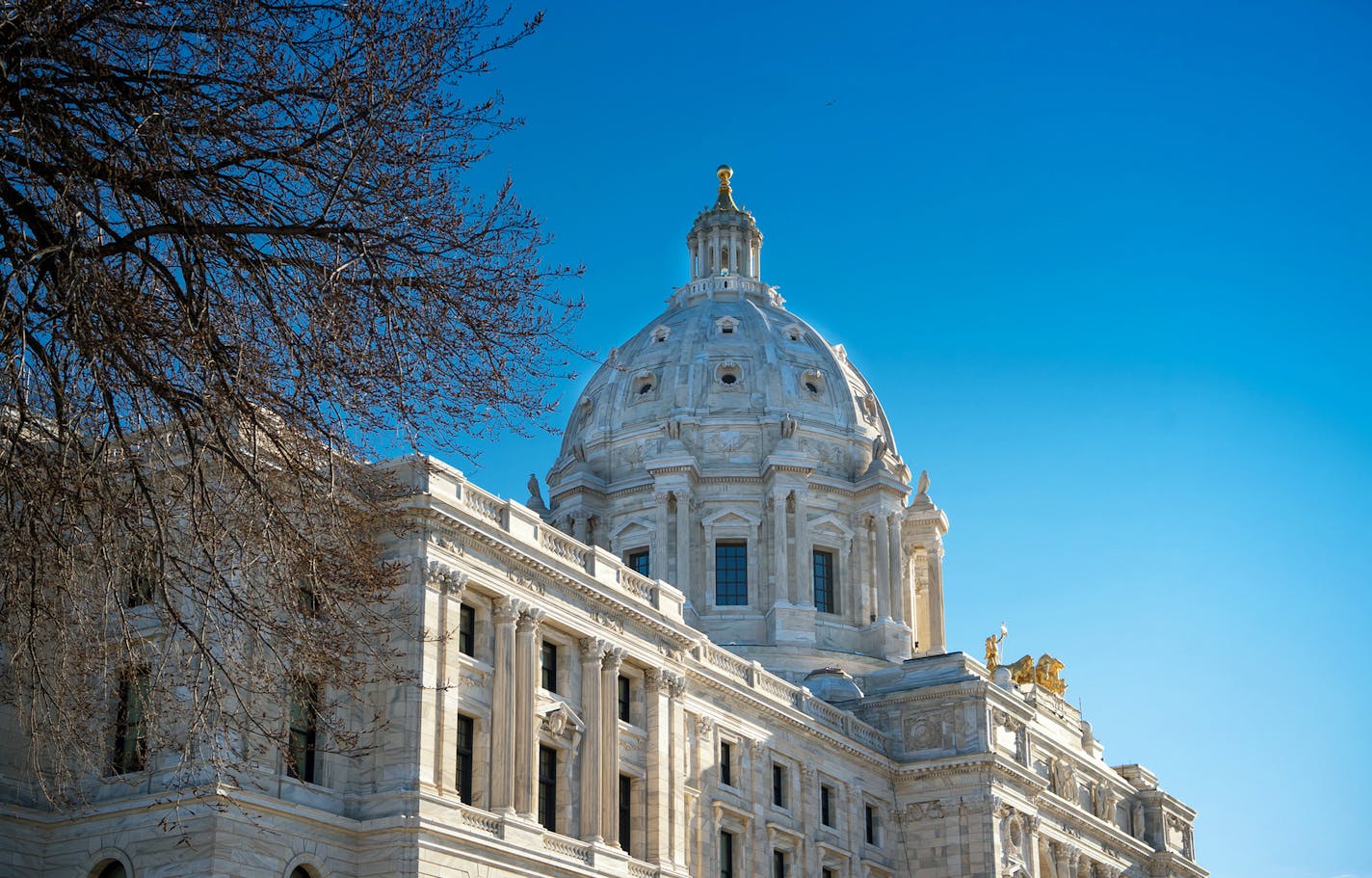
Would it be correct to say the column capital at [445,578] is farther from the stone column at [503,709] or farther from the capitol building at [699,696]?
the stone column at [503,709]

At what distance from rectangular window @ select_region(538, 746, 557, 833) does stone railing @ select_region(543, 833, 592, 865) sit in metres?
0.90

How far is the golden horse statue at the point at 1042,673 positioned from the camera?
8162cm

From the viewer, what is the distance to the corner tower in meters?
80.0

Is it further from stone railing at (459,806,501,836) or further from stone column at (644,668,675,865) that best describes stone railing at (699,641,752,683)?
stone railing at (459,806,501,836)

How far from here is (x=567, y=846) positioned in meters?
46.9

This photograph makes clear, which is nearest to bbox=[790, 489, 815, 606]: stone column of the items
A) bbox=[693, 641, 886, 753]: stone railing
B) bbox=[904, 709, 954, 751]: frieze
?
bbox=[904, 709, 954, 751]: frieze

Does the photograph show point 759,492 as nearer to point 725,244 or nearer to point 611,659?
point 725,244

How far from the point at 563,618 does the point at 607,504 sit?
35516mm

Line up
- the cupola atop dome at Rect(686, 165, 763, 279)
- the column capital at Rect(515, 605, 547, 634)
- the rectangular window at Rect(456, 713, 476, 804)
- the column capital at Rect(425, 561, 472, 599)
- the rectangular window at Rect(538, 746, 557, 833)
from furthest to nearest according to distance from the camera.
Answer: the cupola atop dome at Rect(686, 165, 763, 279), the rectangular window at Rect(538, 746, 557, 833), the column capital at Rect(515, 605, 547, 634), the rectangular window at Rect(456, 713, 476, 804), the column capital at Rect(425, 561, 472, 599)

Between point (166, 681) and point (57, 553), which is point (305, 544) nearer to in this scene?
point (57, 553)

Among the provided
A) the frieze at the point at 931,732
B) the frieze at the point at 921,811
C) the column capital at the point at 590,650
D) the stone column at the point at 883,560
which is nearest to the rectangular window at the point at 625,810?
the column capital at the point at 590,650

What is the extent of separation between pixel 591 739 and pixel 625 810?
3404 mm

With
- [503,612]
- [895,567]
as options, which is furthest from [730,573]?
[503,612]

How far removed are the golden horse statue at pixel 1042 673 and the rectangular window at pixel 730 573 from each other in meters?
12.6
